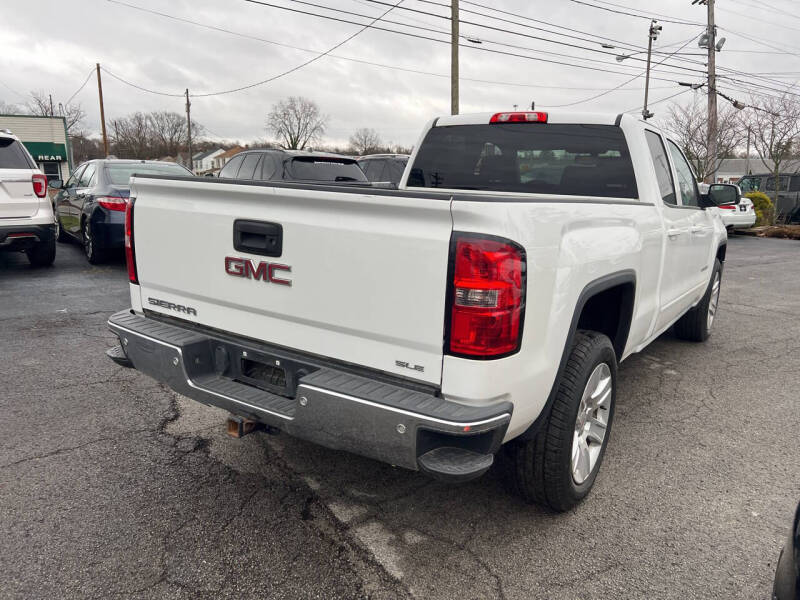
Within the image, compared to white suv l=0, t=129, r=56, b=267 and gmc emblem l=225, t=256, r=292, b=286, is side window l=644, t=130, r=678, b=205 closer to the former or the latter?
gmc emblem l=225, t=256, r=292, b=286

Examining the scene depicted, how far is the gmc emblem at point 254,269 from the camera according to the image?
2469mm

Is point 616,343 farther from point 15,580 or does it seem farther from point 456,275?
point 15,580

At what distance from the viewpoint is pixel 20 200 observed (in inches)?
296

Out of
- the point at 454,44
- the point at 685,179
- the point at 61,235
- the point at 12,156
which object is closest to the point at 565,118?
the point at 685,179

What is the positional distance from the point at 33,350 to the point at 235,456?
2807 mm

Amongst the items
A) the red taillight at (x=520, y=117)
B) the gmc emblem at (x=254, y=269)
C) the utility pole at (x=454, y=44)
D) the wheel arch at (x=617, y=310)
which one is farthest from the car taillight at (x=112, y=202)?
the utility pole at (x=454, y=44)

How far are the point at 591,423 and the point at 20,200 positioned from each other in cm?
754

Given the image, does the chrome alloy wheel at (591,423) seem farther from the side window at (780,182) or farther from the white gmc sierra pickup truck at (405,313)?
the side window at (780,182)

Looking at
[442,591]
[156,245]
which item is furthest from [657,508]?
[156,245]

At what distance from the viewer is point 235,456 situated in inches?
130

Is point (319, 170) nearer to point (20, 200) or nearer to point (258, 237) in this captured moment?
point (20, 200)

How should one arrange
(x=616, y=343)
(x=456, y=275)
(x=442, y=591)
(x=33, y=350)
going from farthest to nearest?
1. (x=33, y=350)
2. (x=616, y=343)
3. (x=442, y=591)
4. (x=456, y=275)

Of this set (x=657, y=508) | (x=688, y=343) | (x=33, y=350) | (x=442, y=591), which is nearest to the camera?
(x=442, y=591)

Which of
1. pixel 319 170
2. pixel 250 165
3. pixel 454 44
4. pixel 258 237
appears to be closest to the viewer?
pixel 258 237
